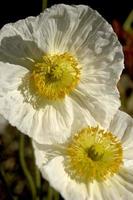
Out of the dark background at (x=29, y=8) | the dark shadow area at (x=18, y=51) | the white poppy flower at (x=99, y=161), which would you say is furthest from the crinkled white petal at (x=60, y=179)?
the dark background at (x=29, y=8)

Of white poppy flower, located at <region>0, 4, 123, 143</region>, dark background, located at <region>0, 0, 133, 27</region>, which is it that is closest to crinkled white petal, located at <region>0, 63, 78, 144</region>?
white poppy flower, located at <region>0, 4, 123, 143</region>

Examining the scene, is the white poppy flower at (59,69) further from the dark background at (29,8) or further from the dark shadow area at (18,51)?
the dark background at (29,8)

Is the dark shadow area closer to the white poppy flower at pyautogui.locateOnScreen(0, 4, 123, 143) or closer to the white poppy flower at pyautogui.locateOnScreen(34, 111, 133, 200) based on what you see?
the white poppy flower at pyautogui.locateOnScreen(0, 4, 123, 143)

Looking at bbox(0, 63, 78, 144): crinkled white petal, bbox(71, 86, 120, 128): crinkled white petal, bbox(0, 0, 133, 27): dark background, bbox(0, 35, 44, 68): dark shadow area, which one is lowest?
bbox(0, 0, 133, 27): dark background

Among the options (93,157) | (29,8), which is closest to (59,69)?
(93,157)

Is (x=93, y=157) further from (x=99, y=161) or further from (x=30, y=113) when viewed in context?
(x=30, y=113)

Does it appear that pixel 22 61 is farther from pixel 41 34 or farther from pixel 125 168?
pixel 125 168

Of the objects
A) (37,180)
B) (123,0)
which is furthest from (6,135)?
Answer: (123,0)
